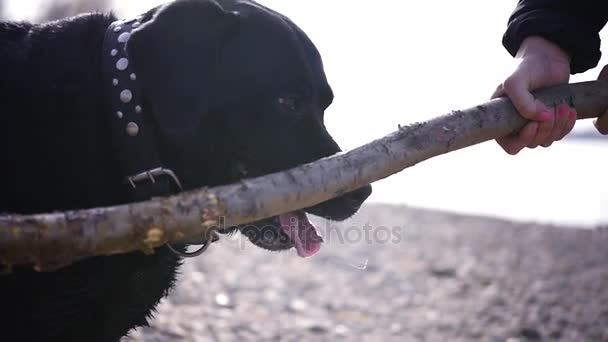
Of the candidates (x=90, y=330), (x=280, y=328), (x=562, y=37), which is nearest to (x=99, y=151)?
(x=90, y=330)

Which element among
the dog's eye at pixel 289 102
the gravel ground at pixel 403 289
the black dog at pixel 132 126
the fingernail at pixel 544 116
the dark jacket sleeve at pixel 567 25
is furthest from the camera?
the gravel ground at pixel 403 289

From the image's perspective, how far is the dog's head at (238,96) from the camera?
2115 mm

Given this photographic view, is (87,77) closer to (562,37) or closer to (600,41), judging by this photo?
(562,37)

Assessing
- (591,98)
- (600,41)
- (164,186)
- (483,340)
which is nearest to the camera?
(164,186)

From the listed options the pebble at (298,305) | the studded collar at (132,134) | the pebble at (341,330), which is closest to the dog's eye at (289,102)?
the studded collar at (132,134)

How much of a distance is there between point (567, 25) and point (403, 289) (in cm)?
273

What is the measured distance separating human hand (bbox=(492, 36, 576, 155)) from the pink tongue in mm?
693

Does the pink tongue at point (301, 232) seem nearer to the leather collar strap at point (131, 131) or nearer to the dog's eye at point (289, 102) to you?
the dog's eye at point (289, 102)

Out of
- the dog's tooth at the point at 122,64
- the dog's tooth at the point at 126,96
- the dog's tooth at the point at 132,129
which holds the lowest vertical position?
the dog's tooth at the point at 132,129

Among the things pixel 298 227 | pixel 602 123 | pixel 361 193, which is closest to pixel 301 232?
pixel 298 227

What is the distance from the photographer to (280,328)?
3891 mm

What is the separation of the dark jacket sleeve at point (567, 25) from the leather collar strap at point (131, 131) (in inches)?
49.0

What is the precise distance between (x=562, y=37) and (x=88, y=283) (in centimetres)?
166

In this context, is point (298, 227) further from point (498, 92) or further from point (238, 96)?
point (498, 92)
